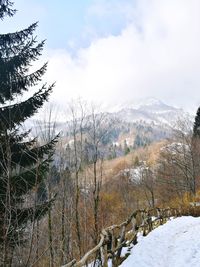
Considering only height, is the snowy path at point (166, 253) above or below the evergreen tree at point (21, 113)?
below

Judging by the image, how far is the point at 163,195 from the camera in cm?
4550

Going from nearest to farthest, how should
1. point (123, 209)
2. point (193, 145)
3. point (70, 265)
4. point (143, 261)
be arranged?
point (70, 265)
point (143, 261)
point (193, 145)
point (123, 209)

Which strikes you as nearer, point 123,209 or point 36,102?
point 36,102

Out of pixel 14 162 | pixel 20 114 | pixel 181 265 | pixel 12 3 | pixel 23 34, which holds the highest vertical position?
pixel 12 3

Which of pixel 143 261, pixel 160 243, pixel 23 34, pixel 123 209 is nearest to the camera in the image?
pixel 143 261

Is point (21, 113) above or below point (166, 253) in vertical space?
above

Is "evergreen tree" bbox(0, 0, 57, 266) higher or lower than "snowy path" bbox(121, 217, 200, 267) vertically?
higher

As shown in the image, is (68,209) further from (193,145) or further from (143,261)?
(193,145)

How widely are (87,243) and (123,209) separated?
33.6m

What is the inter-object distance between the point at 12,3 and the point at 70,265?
29.6 feet

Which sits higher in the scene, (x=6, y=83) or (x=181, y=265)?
(x=6, y=83)

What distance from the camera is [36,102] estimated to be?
10.8 meters

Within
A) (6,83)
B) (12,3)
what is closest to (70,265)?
(6,83)

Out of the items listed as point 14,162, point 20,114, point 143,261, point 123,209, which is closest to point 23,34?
point 20,114
